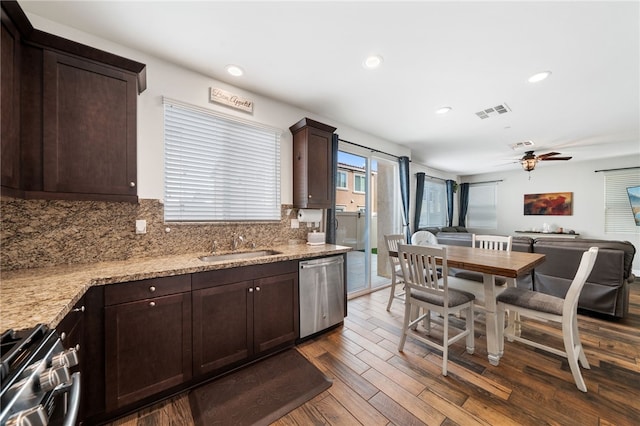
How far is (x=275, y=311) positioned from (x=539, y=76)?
3.38 m

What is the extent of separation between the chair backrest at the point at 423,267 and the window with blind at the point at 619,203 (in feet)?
21.6

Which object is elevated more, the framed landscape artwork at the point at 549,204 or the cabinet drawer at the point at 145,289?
the framed landscape artwork at the point at 549,204

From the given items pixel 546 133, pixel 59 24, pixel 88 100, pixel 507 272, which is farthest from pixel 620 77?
pixel 59 24

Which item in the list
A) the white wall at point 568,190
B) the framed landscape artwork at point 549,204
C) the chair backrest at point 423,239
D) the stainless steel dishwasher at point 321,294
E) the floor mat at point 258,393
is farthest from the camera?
the framed landscape artwork at point 549,204

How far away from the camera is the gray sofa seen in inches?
111

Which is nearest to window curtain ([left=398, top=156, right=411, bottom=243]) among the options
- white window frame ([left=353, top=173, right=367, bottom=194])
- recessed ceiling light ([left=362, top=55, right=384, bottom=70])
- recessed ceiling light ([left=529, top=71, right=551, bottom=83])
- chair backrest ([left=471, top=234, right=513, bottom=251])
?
white window frame ([left=353, top=173, right=367, bottom=194])

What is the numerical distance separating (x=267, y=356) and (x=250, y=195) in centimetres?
162

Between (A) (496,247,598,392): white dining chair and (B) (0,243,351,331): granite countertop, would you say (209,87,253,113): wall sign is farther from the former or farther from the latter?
(A) (496,247,598,392): white dining chair

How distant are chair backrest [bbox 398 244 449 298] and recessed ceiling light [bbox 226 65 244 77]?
7.46 ft

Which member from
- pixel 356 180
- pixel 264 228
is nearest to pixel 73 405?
pixel 264 228

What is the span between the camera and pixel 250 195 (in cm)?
265

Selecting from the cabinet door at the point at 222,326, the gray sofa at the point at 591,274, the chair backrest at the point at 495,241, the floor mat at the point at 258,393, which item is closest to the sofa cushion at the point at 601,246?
the gray sofa at the point at 591,274

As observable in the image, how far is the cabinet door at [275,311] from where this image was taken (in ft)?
6.69

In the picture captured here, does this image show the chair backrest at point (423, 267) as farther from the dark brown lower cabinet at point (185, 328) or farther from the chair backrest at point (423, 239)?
the chair backrest at point (423, 239)
